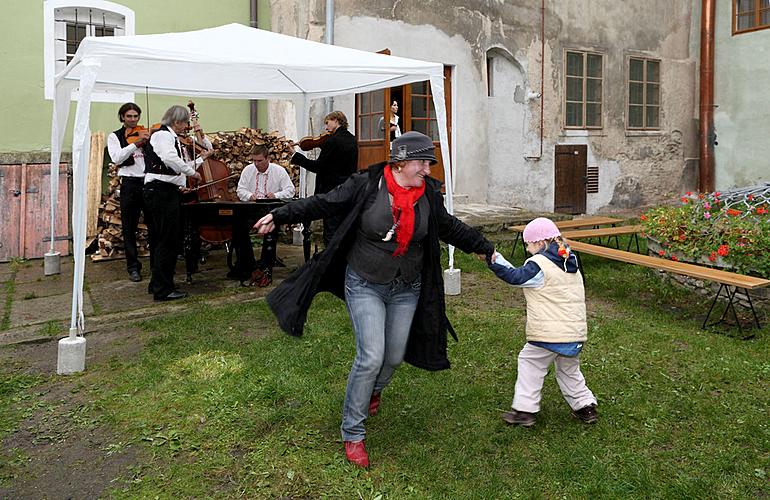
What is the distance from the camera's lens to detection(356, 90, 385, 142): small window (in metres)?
10.3

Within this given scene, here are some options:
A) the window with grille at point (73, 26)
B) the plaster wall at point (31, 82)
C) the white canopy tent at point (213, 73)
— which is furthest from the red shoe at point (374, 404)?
the window with grille at point (73, 26)

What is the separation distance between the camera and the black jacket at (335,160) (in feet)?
24.1

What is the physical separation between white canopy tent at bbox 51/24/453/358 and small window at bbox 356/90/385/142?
1363 mm

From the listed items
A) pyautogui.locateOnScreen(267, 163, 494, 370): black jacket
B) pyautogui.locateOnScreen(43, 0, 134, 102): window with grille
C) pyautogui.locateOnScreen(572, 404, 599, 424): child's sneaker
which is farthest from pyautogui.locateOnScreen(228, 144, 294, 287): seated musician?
pyautogui.locateOnScreen(572, 404, 599, 424): child's sneaker

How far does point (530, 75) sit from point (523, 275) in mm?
9326

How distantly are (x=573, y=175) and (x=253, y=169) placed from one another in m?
7.30

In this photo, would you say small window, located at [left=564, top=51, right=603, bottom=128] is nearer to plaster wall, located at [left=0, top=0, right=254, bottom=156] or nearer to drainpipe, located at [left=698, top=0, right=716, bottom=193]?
drainpipe, located at [left=698, top=0, right=716, bottom=193]

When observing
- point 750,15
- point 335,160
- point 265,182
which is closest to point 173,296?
point 265,182

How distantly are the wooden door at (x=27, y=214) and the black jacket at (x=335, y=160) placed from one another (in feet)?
12.1

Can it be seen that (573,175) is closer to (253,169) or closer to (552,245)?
(253,169)

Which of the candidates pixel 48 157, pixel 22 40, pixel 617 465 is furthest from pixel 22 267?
pixel 617 465

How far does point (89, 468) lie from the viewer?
11.4 ft

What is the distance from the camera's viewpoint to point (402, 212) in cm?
340

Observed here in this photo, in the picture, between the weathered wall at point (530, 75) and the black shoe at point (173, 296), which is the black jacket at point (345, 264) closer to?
the black shoe at point (173, 296)
